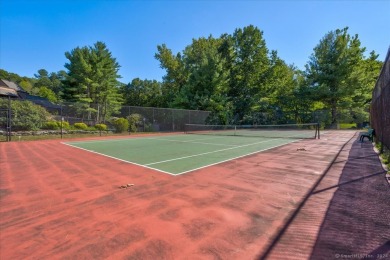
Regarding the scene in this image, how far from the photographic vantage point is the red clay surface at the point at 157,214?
6.93ft

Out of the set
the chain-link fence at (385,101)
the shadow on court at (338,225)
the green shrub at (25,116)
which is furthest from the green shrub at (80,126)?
the chain-link fence at (385,101)

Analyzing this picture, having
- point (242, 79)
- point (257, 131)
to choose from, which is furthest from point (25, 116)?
point (242, 79)

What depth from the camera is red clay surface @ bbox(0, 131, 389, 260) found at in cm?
211

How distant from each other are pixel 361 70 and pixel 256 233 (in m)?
31.3

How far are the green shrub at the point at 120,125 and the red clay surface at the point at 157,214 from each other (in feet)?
46.0

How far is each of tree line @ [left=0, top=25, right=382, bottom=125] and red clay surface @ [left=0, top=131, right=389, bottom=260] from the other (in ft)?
57.8

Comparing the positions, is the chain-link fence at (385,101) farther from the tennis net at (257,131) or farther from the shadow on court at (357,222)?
the tennis net at (257,131)

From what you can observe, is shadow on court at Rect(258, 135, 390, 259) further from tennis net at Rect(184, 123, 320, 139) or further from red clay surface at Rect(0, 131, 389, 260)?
tennis net at Rect(184, 123, 320, 139)

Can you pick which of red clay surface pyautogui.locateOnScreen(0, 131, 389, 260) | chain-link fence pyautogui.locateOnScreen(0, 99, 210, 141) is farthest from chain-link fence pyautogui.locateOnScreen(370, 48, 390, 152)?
chain-link fence pyautogui.locateOnScreen(0, 99, 210, 141)

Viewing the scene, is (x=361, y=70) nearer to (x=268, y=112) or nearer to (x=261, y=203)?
(x=268, y=112)

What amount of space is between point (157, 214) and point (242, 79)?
3042 centimetres

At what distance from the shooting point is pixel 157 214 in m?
2.89

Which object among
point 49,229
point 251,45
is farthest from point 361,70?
point 49,229

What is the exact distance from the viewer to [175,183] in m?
4.23
